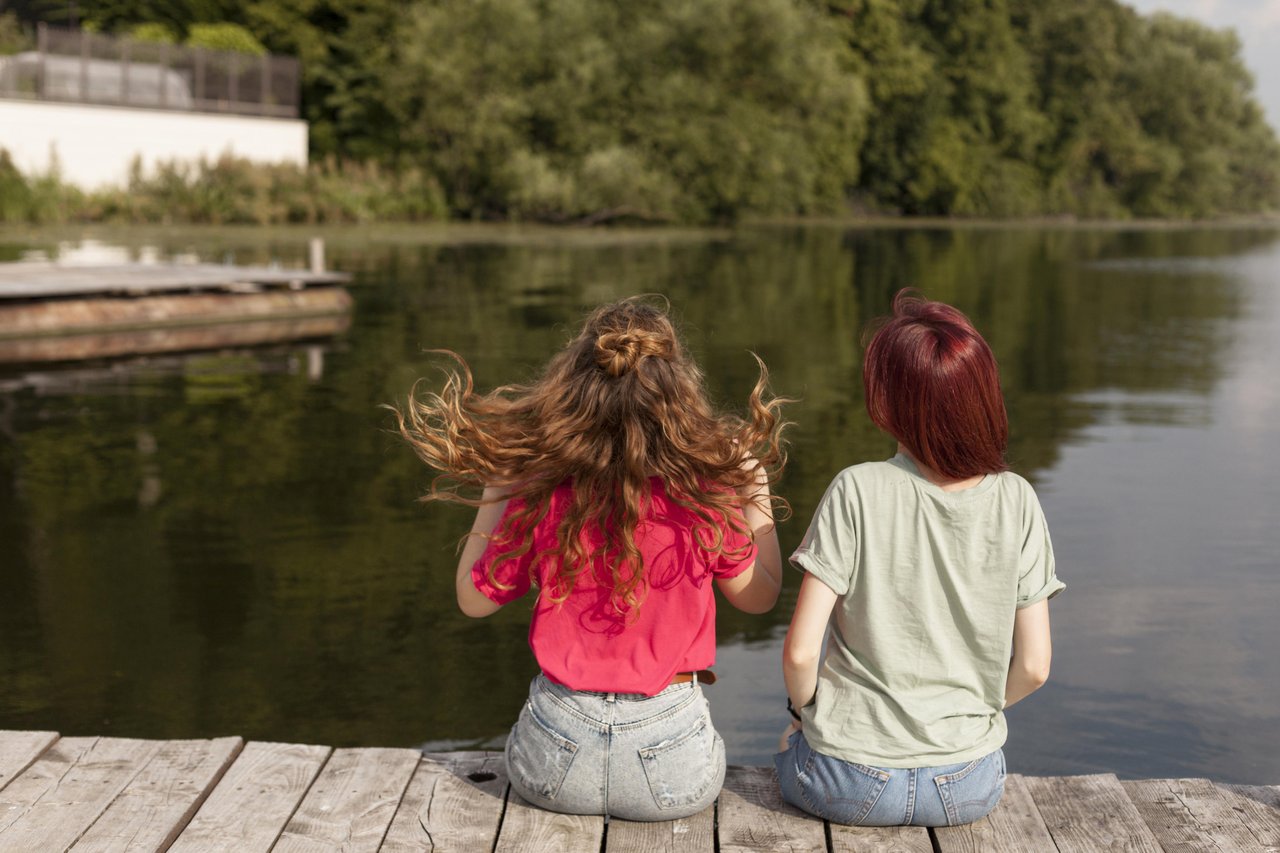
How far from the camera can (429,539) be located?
6.93 meters

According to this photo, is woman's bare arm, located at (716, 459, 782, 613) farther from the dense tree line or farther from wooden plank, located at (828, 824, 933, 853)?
the dense tree line

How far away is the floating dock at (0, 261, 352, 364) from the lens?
1395 cm

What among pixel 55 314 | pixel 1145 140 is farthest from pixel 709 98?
pixel 1145 140

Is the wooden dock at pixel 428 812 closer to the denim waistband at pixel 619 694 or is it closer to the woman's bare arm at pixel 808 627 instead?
the denim waistband at pixel 619 694

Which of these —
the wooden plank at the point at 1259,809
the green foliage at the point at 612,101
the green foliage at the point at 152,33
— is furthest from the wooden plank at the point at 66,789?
the green foliage at the point at 152,33

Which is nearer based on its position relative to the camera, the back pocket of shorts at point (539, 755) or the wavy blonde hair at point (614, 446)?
the wavy blonde hair at point (614, 446)

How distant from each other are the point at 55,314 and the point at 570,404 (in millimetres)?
13132

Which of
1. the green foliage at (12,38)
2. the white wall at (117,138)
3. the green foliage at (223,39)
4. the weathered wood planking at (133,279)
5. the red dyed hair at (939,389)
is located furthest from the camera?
the green foliage at (223,39)

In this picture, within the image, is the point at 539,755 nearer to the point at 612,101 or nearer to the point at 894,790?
the point at 894,790

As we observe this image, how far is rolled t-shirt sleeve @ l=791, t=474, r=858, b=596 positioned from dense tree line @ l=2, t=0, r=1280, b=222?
33.7 m

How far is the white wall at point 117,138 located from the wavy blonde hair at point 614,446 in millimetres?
30343

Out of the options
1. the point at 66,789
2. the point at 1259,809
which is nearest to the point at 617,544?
the point at 66,789

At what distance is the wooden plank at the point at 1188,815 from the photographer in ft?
9.05

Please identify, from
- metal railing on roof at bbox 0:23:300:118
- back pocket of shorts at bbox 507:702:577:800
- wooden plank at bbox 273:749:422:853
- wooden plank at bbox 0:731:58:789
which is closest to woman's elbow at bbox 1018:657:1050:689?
back pocket of shorts at bbox 507:702:577:800
